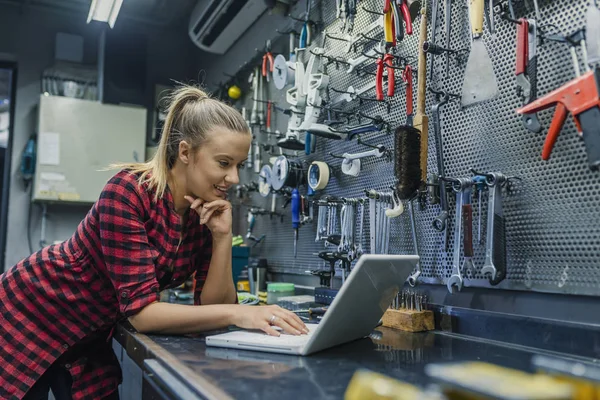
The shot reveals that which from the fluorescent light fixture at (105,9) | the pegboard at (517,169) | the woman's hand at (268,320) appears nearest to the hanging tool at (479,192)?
the pegboard at (517,169)

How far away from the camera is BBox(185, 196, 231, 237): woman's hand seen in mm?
1292

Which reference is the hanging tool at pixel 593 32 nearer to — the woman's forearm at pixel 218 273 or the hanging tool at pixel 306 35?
the woman's forearm at pixel 218 273

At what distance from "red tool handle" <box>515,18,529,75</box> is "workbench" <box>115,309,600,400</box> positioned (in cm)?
57

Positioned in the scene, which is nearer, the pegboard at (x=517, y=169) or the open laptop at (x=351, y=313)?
the open laptop at (x=351, y=313)

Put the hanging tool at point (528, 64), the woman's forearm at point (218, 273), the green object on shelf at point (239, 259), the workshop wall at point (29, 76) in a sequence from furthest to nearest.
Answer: the workshop wall at point (29, 76)
the green object on shelf at point (239, 259)
the woman's forearm at point (218, 273)
the hanging tool at point (528, 64)

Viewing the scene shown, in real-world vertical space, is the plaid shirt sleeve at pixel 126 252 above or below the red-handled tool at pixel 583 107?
below

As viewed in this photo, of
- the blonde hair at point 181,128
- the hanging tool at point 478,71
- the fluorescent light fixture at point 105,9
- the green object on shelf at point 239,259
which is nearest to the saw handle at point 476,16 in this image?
the hanging tool at point 478,71

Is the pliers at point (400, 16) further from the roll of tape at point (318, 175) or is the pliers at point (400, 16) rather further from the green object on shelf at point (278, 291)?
the green object on shelf at point (278, 291)

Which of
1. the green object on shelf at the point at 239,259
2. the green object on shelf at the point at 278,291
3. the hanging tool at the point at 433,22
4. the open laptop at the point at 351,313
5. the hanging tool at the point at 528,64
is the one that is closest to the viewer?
the open laptop at the point at 351,313

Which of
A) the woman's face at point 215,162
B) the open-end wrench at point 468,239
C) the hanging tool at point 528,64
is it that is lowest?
the open-end wrench at point 468,239

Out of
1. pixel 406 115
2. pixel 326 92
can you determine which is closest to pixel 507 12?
pixel 406 115

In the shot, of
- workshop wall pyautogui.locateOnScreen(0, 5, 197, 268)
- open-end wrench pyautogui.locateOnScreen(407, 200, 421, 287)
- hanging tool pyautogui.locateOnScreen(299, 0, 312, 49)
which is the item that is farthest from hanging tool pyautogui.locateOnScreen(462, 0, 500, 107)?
workshop wall pyautogui.locateOnScreen(0, 5, 197, 268)

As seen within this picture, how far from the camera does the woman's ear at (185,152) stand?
49.6 inches

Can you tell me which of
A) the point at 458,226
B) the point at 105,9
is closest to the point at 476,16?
the point at 458,226
